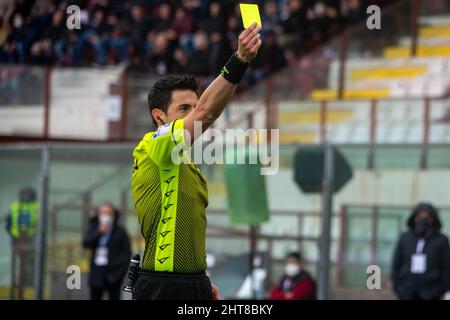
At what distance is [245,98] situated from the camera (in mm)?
15953

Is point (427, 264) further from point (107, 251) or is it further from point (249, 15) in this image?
point (249, 15)

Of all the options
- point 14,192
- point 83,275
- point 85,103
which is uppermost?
point 85,103

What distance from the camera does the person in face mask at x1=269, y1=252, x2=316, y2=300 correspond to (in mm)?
12008

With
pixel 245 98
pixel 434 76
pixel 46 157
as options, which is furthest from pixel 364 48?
pixel 46 157

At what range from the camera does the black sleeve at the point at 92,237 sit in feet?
42.5

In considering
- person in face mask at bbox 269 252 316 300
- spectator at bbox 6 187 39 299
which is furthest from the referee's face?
spectator at bbox 6 187 39 299

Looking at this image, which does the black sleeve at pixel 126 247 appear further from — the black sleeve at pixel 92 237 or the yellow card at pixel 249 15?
the yellow card at pixel 249 15

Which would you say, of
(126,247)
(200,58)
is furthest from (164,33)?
(126,247)

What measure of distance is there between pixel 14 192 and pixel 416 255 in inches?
199

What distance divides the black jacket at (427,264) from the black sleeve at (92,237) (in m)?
3.57

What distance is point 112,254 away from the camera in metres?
13.1

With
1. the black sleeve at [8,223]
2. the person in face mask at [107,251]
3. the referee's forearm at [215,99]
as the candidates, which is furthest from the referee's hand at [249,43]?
the black sleeve at [8,223]

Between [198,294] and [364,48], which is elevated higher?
[364,48]

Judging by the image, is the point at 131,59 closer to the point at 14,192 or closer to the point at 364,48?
the point at 364,48
